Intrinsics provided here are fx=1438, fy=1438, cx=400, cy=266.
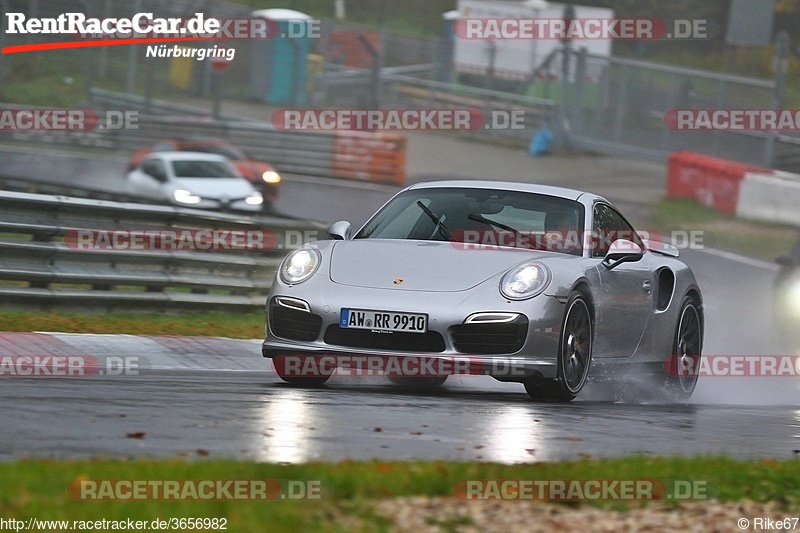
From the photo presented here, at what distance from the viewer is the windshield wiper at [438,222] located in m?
9.00

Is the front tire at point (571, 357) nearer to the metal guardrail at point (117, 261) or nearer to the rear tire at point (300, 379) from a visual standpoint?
the rear tire at point (300, 379)

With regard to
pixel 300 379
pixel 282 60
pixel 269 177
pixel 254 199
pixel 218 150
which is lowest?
pixel 254 199

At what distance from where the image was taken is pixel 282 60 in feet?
128

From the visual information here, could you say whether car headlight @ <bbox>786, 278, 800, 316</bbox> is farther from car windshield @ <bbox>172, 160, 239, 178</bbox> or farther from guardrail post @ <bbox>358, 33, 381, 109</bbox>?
guardrail post @ <bbox>358, 33, 381, 109</bbox>

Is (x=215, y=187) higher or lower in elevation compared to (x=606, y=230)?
lower

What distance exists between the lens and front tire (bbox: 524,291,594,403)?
8359mm

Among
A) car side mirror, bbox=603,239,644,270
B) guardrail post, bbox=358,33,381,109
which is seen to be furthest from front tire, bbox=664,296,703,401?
guardrail post, bbox=358,33,381,109

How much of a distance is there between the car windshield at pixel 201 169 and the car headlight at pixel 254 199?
85cm

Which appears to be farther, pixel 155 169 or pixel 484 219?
pixel 155 169

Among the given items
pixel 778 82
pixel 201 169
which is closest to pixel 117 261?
pixel 201 169

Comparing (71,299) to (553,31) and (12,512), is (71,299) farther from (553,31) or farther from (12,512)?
(553,31)

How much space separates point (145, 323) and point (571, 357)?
4.44 meters

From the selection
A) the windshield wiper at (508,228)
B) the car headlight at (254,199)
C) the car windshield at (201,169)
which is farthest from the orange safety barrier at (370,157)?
the windshield wiper at (508,228)

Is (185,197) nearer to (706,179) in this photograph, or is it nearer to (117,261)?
(706,179)
